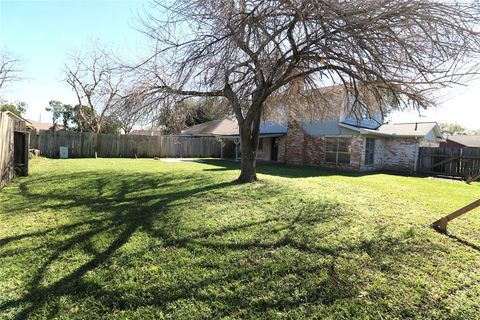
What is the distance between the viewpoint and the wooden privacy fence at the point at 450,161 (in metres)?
14.5

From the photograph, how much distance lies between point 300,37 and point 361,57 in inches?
67.3

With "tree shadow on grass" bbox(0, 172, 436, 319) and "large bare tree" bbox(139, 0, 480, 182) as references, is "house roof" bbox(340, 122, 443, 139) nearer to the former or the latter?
"large bare tree" bbox(139, 0, 480, 182)

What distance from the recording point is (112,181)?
29.3 feet

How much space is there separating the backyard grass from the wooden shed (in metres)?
1.48

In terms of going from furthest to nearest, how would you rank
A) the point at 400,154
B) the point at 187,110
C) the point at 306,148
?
the point at 306,148 < the point at 400,154 < the point at 187,110

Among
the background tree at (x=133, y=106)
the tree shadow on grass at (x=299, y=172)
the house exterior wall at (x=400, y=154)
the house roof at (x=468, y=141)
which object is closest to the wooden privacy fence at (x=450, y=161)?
the house exterior wall at (x=400, y=154)

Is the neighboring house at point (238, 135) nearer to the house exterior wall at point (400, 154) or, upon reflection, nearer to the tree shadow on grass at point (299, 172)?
the tree shadow on grass at point (299, 172)

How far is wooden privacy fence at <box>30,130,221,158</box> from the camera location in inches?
742

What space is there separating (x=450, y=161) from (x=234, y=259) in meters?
15.8

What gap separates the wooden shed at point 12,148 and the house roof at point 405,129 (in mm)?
13785

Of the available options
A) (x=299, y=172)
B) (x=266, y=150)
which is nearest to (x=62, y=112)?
(x=266, y=150)

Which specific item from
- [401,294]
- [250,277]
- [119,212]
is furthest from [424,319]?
[119,212]

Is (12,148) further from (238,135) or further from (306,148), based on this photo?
(238,135)

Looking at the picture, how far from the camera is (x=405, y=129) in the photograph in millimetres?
17562
